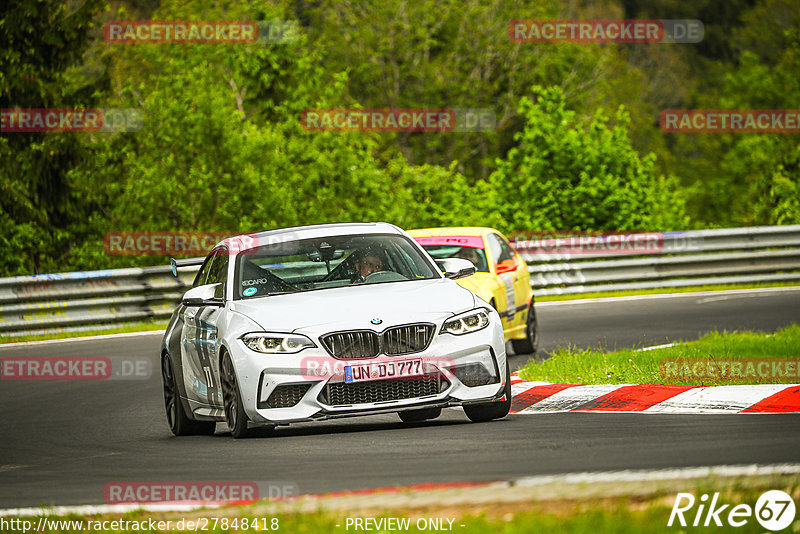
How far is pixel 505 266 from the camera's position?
51.7 feet

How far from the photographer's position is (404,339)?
9.05 meters

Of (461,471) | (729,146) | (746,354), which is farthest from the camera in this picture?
(729,146)

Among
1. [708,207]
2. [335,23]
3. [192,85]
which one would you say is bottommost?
[708,207]

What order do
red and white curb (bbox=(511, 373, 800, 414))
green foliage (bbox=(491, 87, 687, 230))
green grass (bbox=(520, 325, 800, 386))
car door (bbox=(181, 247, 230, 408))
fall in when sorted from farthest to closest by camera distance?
green foliage (bbox=(491, 87, 687, 230)), green grass (bbox=(520, 325, 800, 386)), car door (bbox=(181, 247, 230, 408)), red and white curb (bbox=(511, 373, 800, 414))

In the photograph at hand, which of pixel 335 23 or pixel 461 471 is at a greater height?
pixel 335 23

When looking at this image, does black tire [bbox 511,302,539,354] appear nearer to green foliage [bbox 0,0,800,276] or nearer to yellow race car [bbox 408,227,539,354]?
yellow race car [bbox 408,227,539,354]

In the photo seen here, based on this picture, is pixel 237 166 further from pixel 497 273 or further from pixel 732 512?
pixel 732 512

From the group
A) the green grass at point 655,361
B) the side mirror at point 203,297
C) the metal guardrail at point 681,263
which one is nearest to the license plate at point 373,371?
the side mirror at point 203,297

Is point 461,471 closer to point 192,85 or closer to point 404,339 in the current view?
point 404,339

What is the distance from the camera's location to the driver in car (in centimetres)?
1017

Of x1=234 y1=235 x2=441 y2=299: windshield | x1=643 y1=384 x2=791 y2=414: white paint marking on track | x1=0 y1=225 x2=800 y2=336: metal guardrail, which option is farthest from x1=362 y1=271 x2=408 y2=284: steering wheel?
x1=0 y1=225 x2=800 y2=336: metal guardrail

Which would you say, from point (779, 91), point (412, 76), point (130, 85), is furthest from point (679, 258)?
point (779, 91)

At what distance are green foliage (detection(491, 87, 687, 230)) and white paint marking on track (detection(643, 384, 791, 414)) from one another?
873 inches

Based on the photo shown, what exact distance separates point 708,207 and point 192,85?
150 ft
